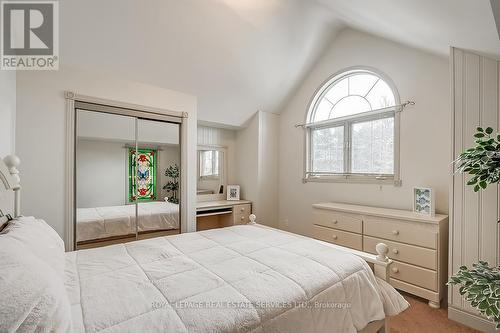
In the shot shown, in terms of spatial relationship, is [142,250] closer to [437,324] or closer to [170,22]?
[170,22]

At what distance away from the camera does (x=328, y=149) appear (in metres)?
3.58

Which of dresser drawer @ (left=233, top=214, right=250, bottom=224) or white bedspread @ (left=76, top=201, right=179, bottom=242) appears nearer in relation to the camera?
white bedspread @ (left=76, top=201, right=179, bottom=242)

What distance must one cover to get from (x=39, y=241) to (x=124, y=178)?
5.37ft

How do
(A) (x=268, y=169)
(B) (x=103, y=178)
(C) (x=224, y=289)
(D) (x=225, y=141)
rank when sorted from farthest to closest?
1. (D) (x=225, y=141)
2. (A) (x=268, y=169)
3. (B) (x=103, y=178)
4. (C) (x=224, y=289)

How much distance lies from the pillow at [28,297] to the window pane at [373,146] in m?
3.24

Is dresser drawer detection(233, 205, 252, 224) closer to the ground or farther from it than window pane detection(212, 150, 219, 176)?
closer to the ground

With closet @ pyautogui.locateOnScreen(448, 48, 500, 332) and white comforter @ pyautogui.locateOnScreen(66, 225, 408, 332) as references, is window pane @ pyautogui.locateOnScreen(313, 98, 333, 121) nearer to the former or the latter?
closet @ pyautogui.locateOnScreen(448, 48, 500, 332)

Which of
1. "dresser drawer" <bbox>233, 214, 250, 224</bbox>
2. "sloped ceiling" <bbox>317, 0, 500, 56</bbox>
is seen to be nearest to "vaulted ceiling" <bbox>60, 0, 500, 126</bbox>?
"sloped ceiling" <bbox>317, 0, 500, 56</bbox>

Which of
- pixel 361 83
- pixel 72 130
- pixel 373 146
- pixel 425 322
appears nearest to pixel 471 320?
pixel 425 322

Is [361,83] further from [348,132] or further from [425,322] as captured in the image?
[425,322]

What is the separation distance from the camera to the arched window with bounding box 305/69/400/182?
9.62ft

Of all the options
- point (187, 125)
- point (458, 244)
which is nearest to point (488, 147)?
point (458, 244)

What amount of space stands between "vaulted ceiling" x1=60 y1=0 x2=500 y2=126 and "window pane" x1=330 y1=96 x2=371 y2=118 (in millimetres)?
789

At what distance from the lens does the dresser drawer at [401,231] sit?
2193mm
